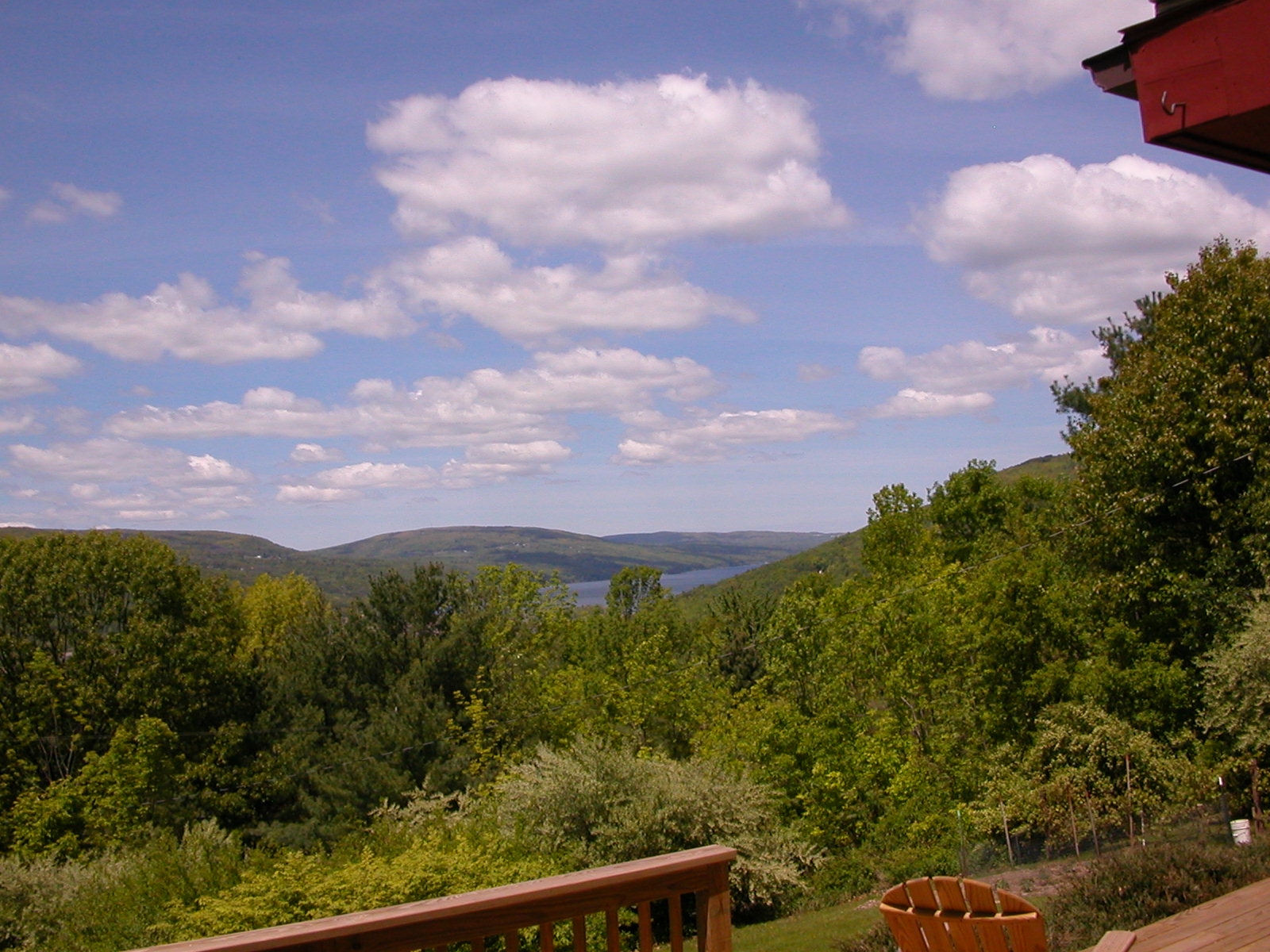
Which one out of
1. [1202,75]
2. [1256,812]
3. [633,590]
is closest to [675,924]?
[1202,75]

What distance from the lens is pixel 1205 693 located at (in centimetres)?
1586

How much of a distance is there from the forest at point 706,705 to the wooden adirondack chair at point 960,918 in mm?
8007

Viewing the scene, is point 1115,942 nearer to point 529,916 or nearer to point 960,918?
point 960,918

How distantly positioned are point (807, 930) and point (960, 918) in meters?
11.6

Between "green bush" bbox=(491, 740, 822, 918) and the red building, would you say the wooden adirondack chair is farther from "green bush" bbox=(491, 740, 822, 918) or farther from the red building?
"green bush" bbox=(491, 740, 822, 918)

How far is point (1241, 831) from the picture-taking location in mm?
9680

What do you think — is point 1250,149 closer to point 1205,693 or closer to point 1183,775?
point 1183,775

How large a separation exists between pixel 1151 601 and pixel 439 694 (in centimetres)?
1797

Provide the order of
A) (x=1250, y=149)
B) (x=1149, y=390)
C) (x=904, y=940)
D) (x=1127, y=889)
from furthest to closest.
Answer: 1. (x=1149, y=390)
2. (x=1127, y=889)
3. (x=904, y=940)
4. (x=1250, y=149)

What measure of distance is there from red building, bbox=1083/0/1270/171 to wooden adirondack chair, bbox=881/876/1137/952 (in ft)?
7.62

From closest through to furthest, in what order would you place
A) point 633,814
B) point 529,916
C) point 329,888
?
1. point 529,916
2. point 329,888
3. point 633,814

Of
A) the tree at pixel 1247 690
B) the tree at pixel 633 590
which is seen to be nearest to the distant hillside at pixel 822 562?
the tree at pixel 633 590

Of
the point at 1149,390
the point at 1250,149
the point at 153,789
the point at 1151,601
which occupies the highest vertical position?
the point at 1149,390

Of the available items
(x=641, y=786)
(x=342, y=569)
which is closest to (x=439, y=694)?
(x=641, y=786)
